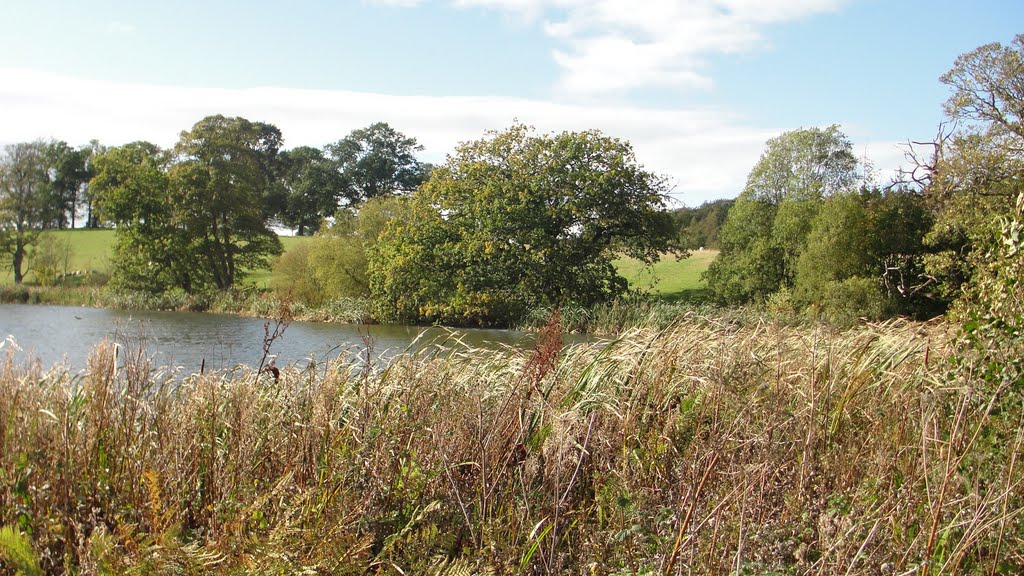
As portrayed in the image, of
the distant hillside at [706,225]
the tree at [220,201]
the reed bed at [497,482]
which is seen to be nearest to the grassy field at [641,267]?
the distant hillside at [706,225]

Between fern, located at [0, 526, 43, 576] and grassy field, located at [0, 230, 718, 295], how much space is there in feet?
103

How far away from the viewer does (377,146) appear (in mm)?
62844

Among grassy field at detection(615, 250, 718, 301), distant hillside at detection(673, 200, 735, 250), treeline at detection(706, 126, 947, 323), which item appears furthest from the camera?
distant hillside at detection(673, 200, 735, 250)

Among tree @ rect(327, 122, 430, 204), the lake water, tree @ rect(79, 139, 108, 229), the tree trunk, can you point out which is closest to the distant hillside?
tree @ rect(327, 122, 430, 204)

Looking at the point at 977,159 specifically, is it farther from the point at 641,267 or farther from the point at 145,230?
the point at 145,230

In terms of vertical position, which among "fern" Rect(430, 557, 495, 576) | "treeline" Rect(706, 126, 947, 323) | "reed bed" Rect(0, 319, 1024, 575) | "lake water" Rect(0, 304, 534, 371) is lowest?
"lake water" Rect(0, 304, 534, 371)

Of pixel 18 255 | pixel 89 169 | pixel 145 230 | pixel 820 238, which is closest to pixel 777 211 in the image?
pixel 820 238

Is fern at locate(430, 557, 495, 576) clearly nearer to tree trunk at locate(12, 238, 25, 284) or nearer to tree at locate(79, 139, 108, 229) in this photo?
tree trunk at locate(12, 238, 25, 284)

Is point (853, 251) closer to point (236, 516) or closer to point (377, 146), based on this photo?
point (236, 516)

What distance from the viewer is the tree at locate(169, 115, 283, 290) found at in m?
36.6

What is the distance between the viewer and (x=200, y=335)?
21312mm

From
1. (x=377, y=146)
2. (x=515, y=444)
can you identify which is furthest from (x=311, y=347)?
(x=377, y=146)

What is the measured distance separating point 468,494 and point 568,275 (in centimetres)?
2296

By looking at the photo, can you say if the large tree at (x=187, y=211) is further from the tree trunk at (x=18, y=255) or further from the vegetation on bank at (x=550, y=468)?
the vegetation on bank at (x=550, y=468)
